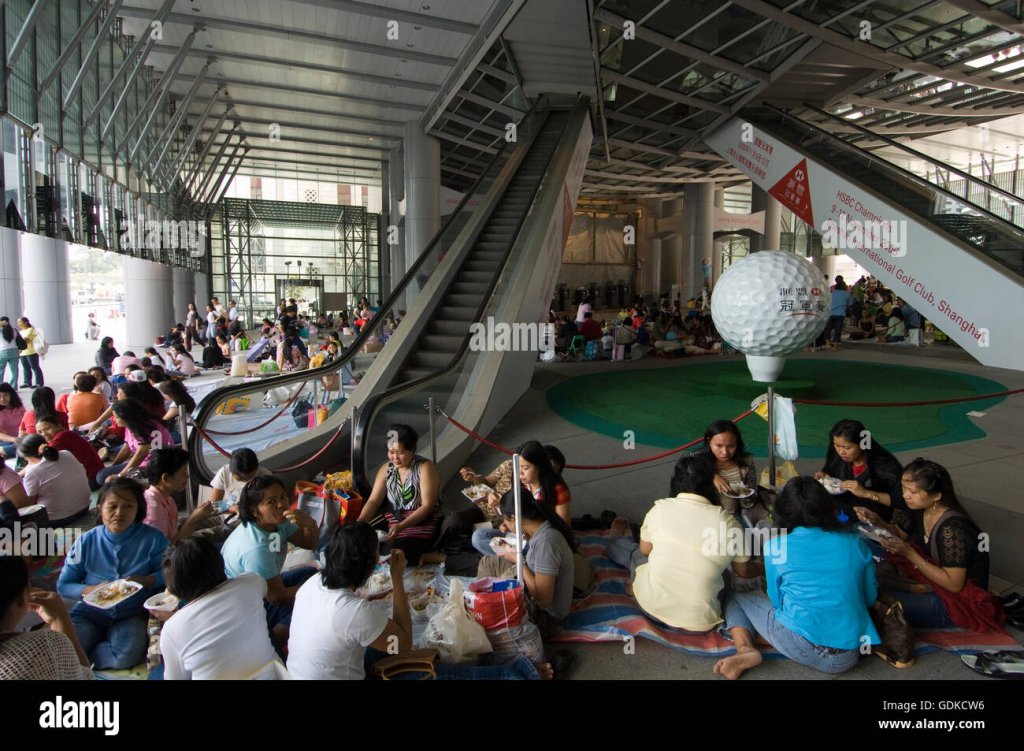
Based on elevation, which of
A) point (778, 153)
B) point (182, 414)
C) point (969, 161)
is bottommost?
point (182, 414)

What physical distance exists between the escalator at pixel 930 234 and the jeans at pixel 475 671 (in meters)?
12.1

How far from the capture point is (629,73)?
58.2 feet

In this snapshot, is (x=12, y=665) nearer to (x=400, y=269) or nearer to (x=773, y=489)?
(x=773, y=489)

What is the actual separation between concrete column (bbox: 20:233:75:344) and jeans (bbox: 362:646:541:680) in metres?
22.3

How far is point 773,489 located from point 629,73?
52.6 feet

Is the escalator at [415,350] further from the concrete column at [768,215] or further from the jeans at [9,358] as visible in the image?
the concrete column at [768,215]

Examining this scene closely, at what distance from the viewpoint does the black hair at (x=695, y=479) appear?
3.68 meters

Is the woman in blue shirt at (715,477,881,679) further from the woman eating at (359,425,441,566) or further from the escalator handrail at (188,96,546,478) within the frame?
the escalator handrail at (188,96,546,478)

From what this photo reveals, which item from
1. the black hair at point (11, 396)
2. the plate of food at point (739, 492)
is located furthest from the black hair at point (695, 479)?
the black hair at point (11, 396)

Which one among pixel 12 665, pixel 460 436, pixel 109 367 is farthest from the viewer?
pixel 109 367

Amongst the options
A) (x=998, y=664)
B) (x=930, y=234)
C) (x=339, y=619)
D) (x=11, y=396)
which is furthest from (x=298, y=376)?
(x=930, y=234)

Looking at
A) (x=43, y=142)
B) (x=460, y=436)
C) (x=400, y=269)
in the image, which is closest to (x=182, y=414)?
(x=460, y=436)

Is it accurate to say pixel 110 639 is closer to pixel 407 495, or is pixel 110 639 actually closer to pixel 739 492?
pixel 407 495

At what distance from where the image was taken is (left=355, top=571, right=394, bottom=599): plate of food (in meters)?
3.80
